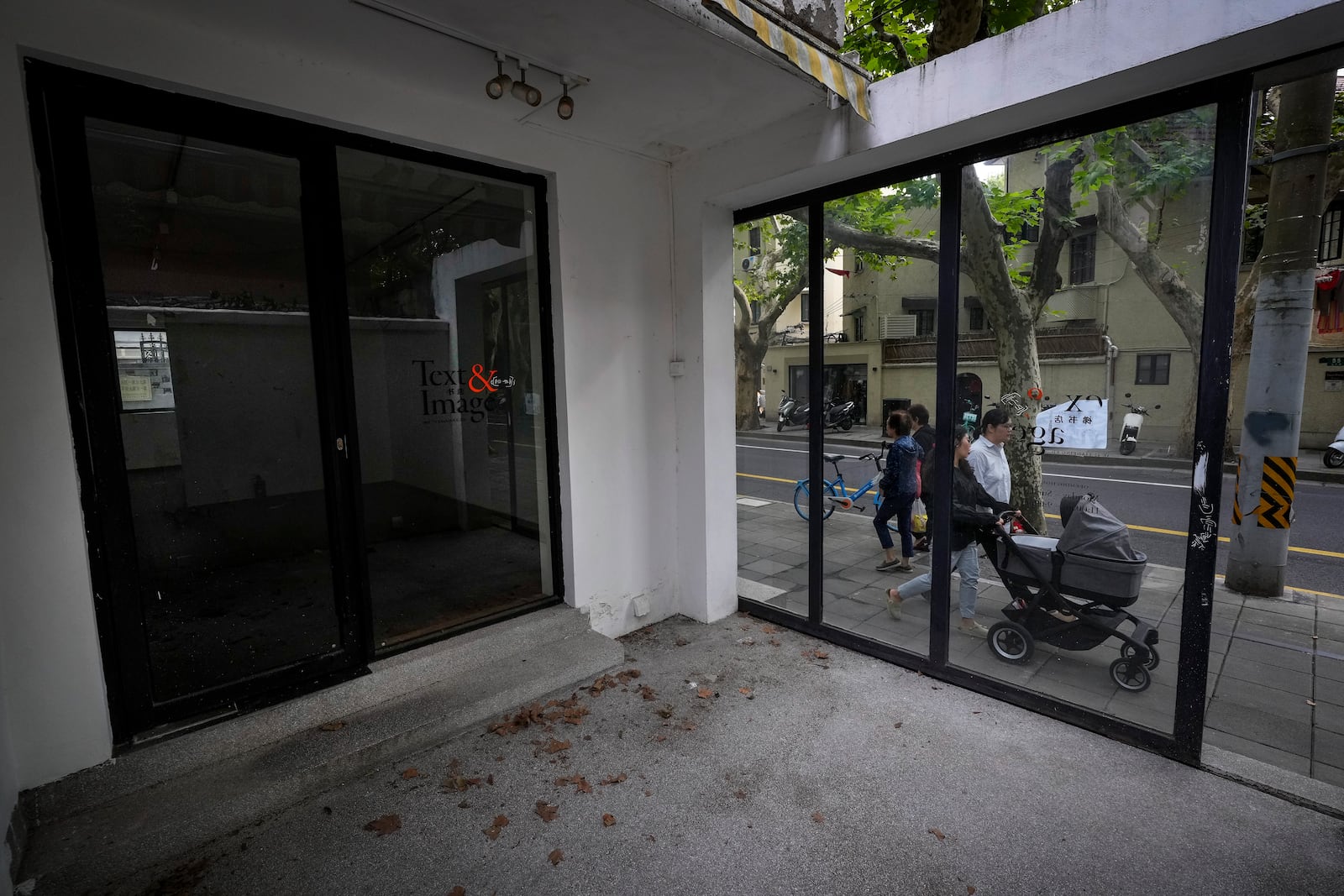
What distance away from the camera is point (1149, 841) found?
7.64 feet

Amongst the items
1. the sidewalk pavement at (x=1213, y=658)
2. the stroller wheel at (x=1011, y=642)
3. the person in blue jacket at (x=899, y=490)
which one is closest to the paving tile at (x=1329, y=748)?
the sidewalk pavement at (x=1213, y=658)

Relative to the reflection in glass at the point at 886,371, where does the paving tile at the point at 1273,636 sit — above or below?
below

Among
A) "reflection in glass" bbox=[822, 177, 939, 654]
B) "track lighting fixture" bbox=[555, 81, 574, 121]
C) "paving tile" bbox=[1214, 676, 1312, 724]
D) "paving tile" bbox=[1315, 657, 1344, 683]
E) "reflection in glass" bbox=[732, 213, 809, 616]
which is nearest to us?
"track lighting fixture" bbox=[555, 81, 574, 121]

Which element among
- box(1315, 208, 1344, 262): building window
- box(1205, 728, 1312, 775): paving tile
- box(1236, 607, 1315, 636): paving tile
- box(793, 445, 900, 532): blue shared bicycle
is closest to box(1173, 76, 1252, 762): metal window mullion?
box(1205, 728, 1312, 775): paving tile

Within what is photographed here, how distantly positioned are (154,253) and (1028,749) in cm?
550

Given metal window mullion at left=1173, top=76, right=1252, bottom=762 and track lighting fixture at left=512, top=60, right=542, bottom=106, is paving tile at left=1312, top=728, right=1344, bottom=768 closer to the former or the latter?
metal window mullion at left=1173, top=76, right=1252, bottom=762

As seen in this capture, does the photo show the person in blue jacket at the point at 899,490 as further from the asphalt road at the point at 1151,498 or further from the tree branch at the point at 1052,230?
the tree branch at the point at 1052,230

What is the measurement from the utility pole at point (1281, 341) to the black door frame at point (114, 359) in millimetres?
5738

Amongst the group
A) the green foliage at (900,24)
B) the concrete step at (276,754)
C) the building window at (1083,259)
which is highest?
the green foliage at (900,24)

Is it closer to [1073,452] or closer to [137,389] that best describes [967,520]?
[1073,452]

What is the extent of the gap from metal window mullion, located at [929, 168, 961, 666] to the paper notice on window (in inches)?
165

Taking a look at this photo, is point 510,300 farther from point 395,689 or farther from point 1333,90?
point 1333,90

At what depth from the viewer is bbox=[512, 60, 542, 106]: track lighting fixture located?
9.69 feet

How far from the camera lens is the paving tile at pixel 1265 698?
326 cm
